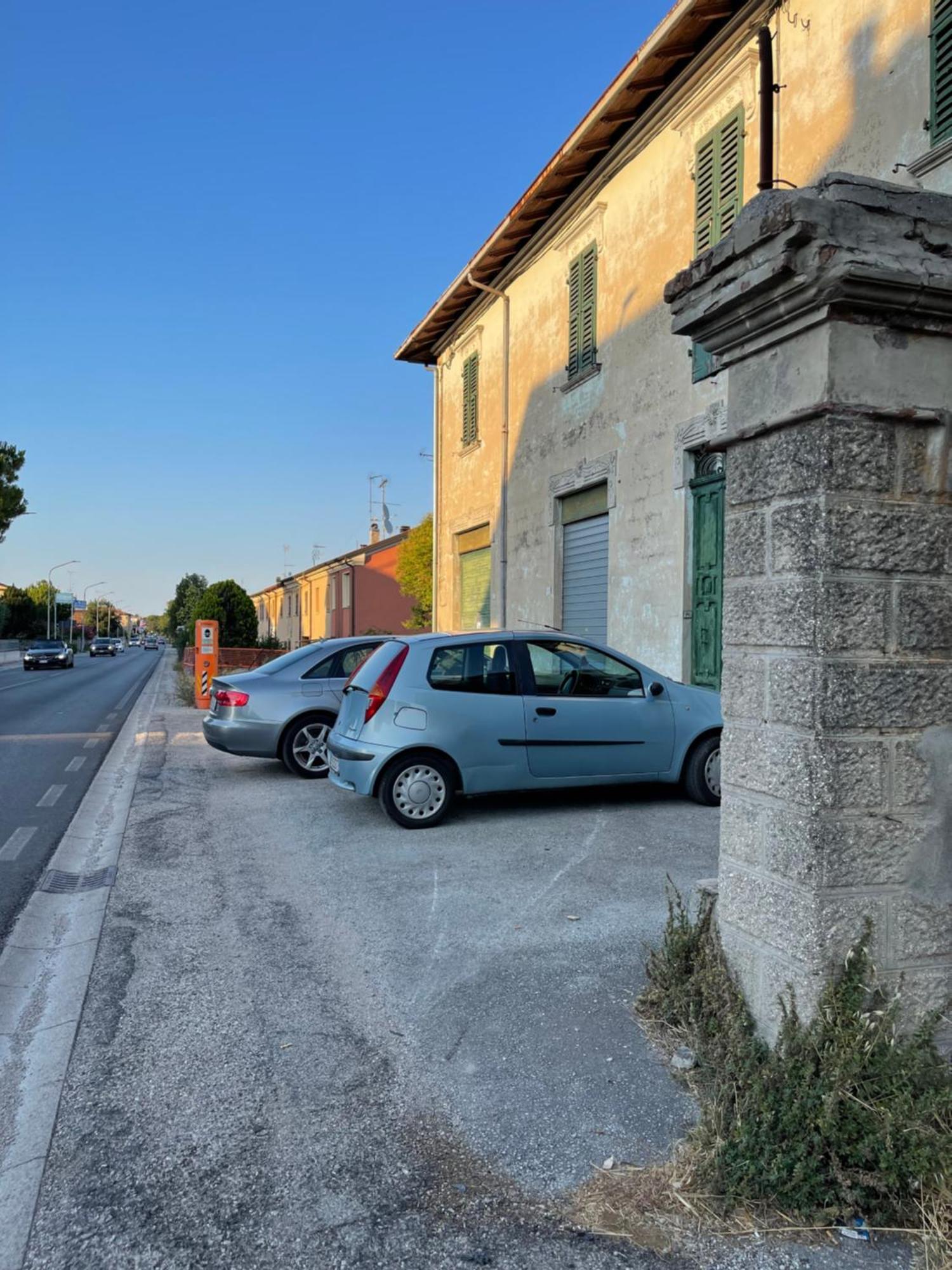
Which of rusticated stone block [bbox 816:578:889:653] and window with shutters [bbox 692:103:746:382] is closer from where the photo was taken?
rusticated stone block [bbox 816:578:889:653]

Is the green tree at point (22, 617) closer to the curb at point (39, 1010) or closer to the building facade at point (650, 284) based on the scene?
the building facade at point (650, 284)

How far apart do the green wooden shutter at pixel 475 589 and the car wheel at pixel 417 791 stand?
9.96 meters

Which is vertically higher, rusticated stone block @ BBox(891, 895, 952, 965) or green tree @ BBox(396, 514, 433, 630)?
green tree @ BBox(396, 514, 433, 630)

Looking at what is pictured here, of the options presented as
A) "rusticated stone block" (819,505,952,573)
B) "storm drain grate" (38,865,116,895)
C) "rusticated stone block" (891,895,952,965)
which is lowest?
"storm drain grate" (38,865,116,895)

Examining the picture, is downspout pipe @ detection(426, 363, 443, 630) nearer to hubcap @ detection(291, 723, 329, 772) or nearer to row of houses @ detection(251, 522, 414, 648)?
hubcap @ detection(291, 723, 329, 772)

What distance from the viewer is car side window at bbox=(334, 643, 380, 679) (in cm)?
928

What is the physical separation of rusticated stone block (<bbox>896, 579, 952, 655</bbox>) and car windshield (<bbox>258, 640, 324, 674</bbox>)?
23.5 feet

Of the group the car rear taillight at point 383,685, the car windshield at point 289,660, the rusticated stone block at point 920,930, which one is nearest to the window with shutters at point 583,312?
the car windshield at point 289,660

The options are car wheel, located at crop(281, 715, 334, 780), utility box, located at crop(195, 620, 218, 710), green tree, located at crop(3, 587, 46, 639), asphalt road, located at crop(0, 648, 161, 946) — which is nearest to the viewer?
asphalt road, located at crop(0, 648, 161, 946)

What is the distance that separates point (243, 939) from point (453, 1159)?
215 cm

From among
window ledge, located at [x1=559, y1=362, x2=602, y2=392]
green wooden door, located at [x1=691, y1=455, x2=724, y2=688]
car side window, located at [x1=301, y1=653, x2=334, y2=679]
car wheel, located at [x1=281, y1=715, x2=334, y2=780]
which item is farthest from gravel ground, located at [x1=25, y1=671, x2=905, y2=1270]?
window ledge, located at [x1=559, y1=362, x2=602, y2=392]

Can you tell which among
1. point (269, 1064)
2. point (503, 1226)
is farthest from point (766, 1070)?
point (269, 1064)

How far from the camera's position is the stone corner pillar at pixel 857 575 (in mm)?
2604

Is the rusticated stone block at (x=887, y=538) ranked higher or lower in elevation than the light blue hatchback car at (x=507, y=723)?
higher
